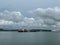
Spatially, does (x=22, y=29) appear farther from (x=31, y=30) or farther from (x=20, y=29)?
(x=31, y=30)

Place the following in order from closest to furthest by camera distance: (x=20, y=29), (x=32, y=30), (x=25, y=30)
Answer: (x=20, y=29) < (x=25, y=30) < (x=32, y=30)

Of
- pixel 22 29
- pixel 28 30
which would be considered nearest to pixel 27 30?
pixel 28 30

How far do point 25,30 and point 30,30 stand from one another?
9873mm

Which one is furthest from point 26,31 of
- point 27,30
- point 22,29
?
point 22,29

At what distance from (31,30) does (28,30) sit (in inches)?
328

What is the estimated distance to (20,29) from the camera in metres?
166

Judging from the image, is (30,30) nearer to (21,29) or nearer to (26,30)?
(26,30)

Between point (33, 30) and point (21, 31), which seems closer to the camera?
point (21, 31)

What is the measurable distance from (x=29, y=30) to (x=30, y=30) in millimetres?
3205

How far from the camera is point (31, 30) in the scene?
612 feet

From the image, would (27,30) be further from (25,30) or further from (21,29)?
(21,29)

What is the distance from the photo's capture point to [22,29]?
554ft

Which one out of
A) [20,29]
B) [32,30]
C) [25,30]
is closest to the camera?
[20,29]

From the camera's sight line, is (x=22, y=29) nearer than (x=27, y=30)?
Yes
